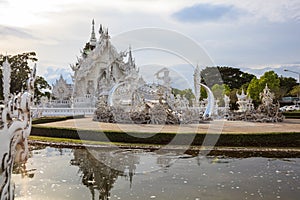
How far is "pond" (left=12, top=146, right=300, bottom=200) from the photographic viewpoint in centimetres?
762

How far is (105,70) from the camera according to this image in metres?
44.6

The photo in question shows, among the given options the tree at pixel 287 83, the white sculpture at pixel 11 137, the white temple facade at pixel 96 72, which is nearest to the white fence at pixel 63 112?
the white temple facade at pixel 96 72

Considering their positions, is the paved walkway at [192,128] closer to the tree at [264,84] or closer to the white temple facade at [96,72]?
the white temple facade at [96,72]

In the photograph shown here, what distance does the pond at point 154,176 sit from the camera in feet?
25.0

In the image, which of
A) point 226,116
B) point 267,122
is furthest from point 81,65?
point 267,122

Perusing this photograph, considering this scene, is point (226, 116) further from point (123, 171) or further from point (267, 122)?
point (123, 171)

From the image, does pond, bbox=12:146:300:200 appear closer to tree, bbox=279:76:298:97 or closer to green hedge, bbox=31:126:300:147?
green hedge, bbox=31:126:300:147

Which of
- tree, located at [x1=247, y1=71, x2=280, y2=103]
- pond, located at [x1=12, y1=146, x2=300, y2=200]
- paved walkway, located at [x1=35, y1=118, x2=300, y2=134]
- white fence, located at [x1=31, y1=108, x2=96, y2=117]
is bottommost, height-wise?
pond, located at [x1=12, y1=146, x2=300, y2=200]

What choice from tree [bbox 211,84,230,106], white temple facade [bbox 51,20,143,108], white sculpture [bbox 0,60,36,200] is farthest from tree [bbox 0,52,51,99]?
white sculpture [bbox 0,60,36,200]

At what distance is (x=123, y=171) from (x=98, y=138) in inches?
248

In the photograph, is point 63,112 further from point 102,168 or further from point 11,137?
point 11,137

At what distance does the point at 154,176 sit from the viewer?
9.44 meters

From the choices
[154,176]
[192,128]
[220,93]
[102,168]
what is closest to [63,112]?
[192,128]

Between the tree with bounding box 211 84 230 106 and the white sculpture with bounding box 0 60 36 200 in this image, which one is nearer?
the white sculpture with bounding box 0 60 36 200
